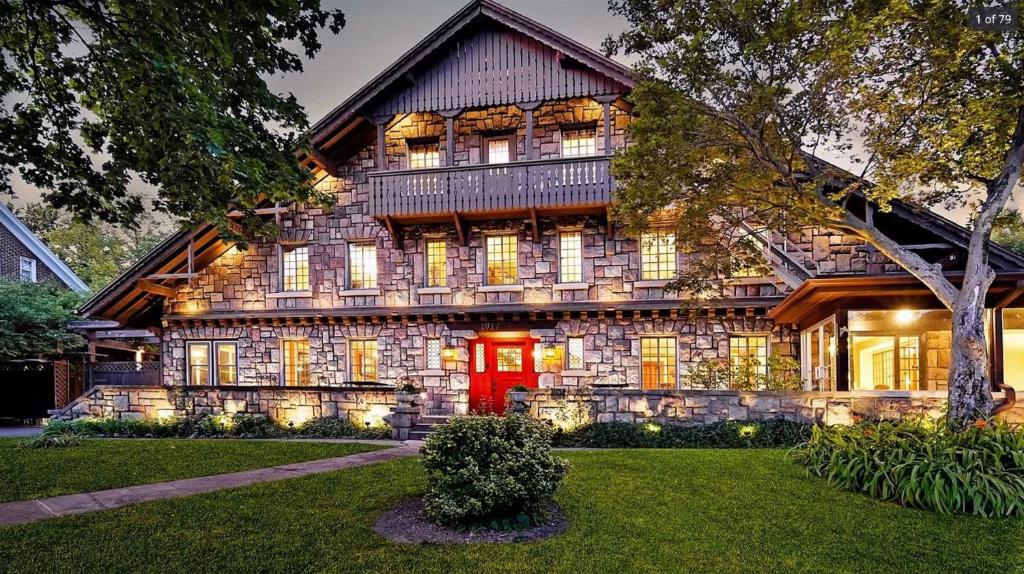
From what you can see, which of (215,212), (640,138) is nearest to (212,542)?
(215,212)

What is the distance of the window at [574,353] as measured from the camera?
15.3 metres

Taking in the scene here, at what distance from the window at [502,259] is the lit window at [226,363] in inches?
319

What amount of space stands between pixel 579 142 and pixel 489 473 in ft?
38.2

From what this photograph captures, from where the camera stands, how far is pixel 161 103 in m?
7.43

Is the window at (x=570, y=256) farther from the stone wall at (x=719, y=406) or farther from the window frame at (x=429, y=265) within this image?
the stone wall at (x=719, y=406)

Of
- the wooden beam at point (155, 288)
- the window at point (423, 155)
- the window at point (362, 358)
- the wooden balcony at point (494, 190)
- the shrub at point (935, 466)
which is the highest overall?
the window at point (423, 155)

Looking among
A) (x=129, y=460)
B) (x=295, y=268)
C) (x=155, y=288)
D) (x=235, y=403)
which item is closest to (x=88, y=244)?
(x=155, y=288)

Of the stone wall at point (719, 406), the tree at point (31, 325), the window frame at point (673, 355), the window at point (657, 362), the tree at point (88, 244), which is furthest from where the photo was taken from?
the tree at point (88, 244)

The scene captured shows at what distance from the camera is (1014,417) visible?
33.2 feet

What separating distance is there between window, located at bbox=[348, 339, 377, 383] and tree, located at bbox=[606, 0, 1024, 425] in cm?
895

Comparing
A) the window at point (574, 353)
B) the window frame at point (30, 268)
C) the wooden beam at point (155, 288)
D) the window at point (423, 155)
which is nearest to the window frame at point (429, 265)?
the window at point (423, 155)

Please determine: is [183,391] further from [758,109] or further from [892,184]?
[892,184]

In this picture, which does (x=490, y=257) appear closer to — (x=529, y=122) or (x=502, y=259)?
(x=502, y=259)

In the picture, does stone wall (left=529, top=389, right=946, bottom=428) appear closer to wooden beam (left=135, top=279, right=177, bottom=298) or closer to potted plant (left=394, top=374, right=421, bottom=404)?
potted plant (left=394, top=374, right=421, bottom=404)
